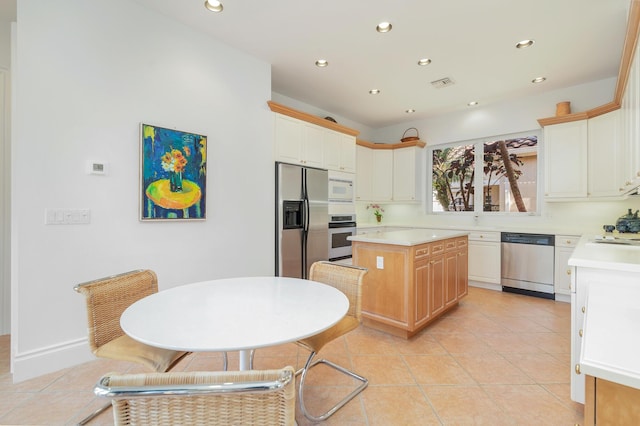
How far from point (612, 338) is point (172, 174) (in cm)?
294

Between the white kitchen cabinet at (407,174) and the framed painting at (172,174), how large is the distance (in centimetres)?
377

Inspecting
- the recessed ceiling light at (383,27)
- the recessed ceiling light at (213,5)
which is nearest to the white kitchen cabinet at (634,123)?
the recessed ceiling light at (383,27)

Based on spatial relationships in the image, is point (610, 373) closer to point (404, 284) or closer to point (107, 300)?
point (404, 284)

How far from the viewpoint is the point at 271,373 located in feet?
2.35

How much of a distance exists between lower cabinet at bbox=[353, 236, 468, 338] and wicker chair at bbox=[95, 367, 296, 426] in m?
2.09

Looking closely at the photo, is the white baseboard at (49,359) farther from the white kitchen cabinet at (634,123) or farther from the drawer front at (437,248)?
the white kitchen cabinet at (634,123)

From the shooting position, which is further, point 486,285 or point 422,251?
point 486,285

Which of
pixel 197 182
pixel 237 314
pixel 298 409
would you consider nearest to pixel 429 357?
pixel 298 409

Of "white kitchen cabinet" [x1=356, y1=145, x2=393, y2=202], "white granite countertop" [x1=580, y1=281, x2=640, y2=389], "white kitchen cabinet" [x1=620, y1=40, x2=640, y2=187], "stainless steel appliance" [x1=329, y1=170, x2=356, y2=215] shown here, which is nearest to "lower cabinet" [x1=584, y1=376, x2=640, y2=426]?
"white granite countertop" [x1=580, y1=281, x2=640, y2=389]

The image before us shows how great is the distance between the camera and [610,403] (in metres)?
0.82

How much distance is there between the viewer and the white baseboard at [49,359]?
78.7 inches

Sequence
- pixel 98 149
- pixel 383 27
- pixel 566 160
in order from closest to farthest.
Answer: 1. pixel 98 149
2. pixel 383 27
3. pixel 566 160

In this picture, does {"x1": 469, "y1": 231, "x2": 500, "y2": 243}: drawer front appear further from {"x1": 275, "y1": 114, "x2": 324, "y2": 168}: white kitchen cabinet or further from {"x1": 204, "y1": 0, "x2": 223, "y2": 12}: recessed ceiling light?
{"x1": 204, "y1": 0, "x2": 223, "y2": 12}: recessed ceiling light

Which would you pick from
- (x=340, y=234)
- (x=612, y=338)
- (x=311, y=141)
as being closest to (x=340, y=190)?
(x=340, y=234)
